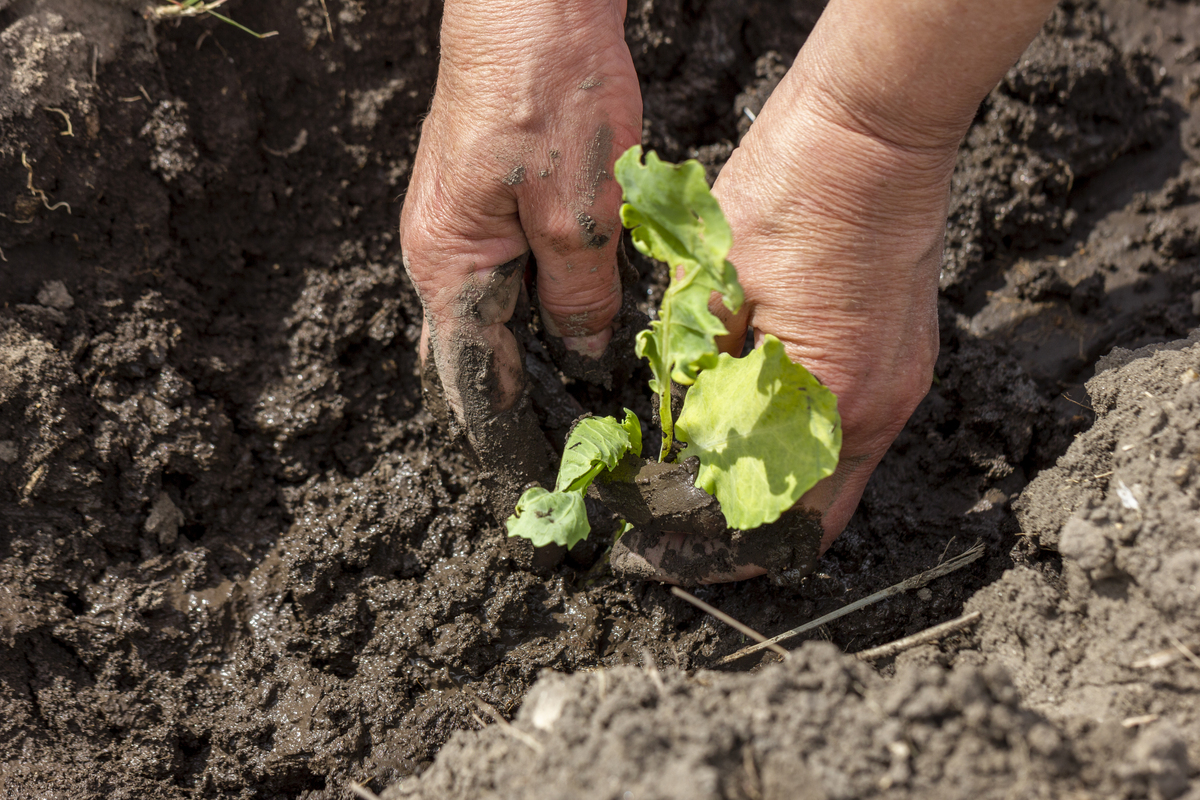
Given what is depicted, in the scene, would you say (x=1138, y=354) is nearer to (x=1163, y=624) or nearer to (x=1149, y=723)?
(x=1163, y=624)

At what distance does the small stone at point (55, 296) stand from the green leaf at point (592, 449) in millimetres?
1810

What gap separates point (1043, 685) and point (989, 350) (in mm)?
1326

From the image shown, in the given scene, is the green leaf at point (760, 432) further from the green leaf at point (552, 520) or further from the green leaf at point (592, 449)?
the green leaf at point (552, 520)

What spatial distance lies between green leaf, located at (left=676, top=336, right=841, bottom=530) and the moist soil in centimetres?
42

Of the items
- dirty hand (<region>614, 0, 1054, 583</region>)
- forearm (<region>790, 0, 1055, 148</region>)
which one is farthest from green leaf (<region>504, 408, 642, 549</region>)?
forearm (<region>790, 0, 1055, 148</region>)

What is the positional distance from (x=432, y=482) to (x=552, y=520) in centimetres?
86

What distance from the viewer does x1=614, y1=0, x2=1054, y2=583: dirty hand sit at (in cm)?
182

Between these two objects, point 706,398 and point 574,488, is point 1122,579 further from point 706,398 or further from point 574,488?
point 574,488

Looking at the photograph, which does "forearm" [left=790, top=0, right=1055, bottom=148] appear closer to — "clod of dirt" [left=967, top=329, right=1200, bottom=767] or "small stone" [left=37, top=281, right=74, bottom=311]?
"clod of dirt" [left=967, top=329, right=1200, bottom=767]

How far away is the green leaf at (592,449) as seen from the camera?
2029 millimetres

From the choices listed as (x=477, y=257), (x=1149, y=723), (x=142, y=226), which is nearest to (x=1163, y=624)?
(x=1149, y=723)

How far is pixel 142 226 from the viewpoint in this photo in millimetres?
2699

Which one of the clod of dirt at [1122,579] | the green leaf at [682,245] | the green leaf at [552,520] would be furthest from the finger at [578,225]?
the clod of dirt at [1122,579]

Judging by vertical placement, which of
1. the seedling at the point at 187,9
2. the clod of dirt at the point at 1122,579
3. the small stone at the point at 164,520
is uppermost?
the seedling at the point at 187,9
